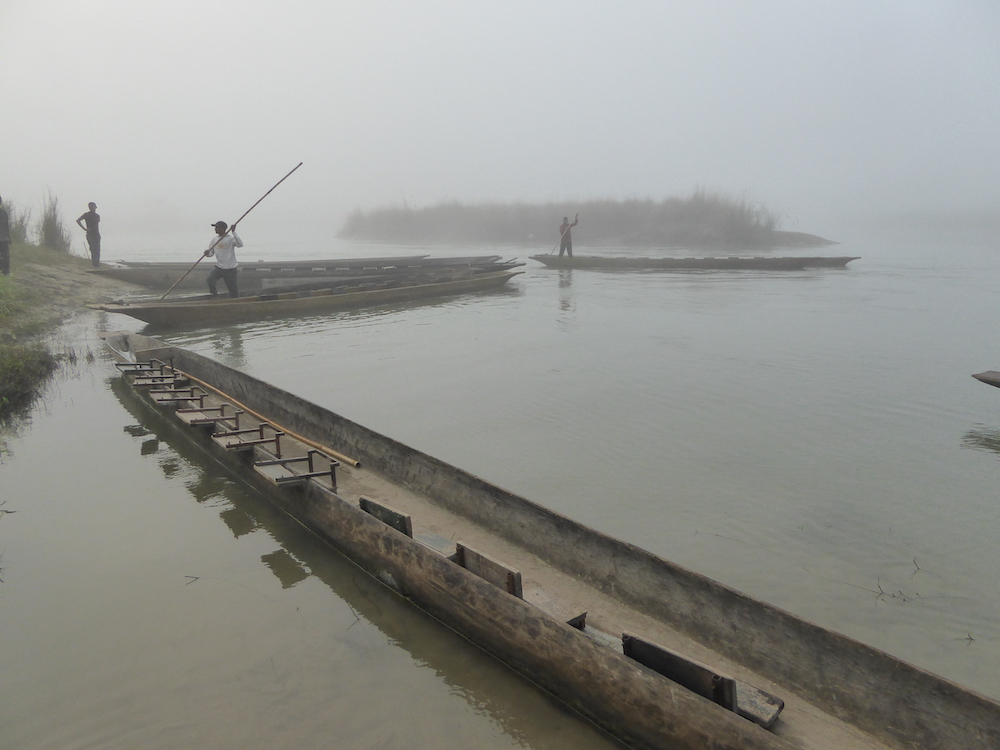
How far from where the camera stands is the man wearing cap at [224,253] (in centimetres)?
945

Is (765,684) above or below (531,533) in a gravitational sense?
below

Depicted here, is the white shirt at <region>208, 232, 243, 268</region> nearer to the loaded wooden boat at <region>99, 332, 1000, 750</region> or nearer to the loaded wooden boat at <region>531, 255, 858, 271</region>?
the loaded wooden boat at <region>99, 332, 1000, 750</region>

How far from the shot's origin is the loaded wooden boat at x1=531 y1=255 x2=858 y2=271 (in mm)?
18406

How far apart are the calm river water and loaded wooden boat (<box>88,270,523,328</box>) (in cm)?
152

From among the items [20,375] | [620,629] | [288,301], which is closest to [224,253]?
[288,301]

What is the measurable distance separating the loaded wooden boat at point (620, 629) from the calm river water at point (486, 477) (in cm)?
21

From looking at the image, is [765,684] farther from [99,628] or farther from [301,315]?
[301,315]

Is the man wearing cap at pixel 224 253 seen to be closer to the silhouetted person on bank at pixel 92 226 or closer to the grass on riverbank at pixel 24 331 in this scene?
the grass on riverbank at pixel 24 331

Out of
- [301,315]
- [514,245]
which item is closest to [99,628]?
[301,315]

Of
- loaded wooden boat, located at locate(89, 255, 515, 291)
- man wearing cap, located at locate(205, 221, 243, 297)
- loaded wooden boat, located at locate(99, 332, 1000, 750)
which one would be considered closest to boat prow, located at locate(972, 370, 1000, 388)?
loaded wooden boat, located at locate(99, 332, 1000, 750)

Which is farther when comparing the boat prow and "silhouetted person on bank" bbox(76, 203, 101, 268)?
"silhouetted person on bank" bbox(76, 203, 101, 268)

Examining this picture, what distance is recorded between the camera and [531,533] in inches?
113

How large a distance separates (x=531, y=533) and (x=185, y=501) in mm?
2307

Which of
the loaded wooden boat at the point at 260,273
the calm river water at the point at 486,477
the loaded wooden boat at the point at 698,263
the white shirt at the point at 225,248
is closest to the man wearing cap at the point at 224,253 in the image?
the white shirt at the point at 225,248
